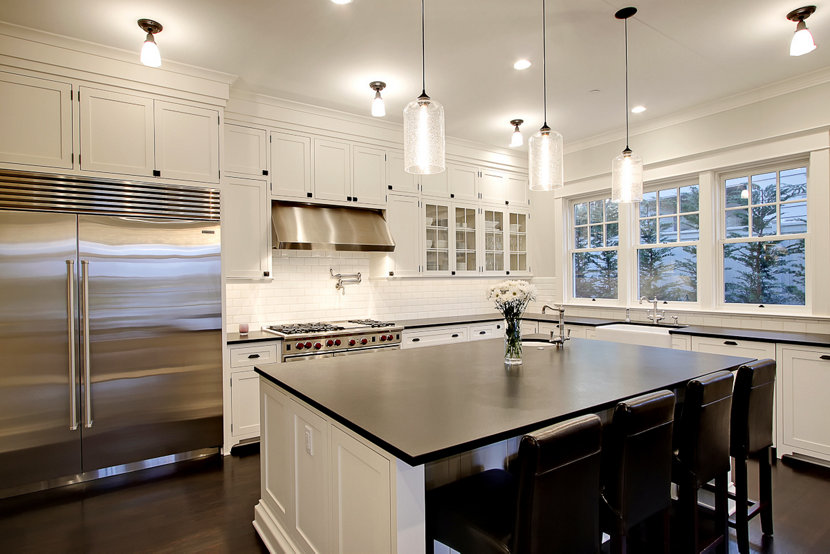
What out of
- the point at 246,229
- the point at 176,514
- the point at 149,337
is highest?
the point at 246,229

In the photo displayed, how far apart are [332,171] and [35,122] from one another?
2273 mm

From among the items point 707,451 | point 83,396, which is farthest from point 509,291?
point 83,396

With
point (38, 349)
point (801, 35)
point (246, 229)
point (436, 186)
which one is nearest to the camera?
point (801, 35)

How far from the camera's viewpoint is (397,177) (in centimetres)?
498

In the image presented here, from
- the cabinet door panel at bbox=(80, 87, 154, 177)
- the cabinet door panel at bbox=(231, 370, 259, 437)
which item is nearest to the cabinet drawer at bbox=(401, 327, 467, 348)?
the cabinet door panel at bbox=(231, 370, 259, 437)

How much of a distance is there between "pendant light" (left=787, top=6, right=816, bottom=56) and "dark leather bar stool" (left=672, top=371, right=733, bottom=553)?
203 centimetres

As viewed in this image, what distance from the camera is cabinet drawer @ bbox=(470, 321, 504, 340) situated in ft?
17.3

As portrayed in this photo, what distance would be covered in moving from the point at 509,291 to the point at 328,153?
2739mm

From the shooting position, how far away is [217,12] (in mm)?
2805

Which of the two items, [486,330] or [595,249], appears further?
[595,249]

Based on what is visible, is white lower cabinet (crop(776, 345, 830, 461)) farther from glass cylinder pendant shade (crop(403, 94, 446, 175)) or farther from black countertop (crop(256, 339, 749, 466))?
glass cylinder pendant shade (crop(403, 94, 446, 175))

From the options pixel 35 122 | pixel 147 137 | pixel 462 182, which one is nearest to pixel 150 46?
pixel 147 137

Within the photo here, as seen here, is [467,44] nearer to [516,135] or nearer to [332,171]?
[516,135]

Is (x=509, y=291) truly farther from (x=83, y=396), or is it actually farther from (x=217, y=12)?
(x=83, y=396)
